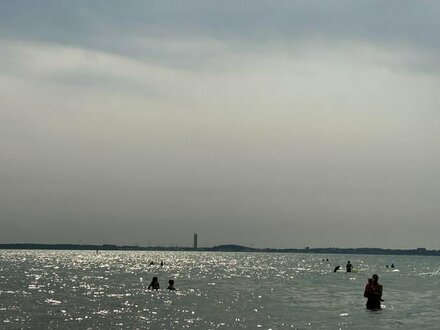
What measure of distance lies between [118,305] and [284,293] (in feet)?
67.6

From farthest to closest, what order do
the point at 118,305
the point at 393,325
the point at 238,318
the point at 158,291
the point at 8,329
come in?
the point at 158,291, the point at 118,305, the point at 238,318, the point at 393,325, the point at 8,329

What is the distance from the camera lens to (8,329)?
1436 inches

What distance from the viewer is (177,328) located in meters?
38.3

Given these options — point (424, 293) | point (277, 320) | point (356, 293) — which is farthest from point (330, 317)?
point (424, 293)

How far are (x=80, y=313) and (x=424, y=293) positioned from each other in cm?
3860

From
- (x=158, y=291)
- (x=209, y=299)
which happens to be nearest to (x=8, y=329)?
(x=209, y=299)

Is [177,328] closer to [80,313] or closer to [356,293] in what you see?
[80,313]

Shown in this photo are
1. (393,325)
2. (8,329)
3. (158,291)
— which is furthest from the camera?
(158,291)

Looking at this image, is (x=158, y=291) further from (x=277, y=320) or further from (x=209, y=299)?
(x=277, y=320)

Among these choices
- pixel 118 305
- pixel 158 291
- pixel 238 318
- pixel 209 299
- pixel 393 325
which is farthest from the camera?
pixel 158 291

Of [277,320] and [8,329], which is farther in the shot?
[277,320]

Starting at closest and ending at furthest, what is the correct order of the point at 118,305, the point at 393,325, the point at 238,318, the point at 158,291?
1. the point at 393,325
2. the point at 238,318
3. the point at 118,305
4. the point at 158,291

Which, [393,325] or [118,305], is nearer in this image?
[393,325]

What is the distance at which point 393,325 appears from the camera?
40781 millimetres
